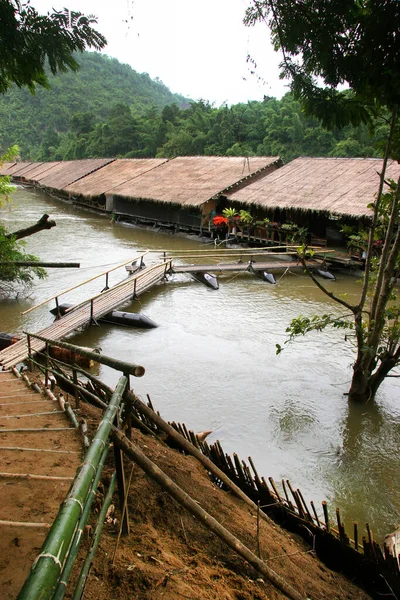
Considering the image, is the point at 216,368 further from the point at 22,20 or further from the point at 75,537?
the point at 75,537

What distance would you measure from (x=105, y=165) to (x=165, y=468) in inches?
1293

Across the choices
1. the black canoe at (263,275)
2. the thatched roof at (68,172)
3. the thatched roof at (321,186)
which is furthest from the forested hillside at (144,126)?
the thatched roof at (68,172)

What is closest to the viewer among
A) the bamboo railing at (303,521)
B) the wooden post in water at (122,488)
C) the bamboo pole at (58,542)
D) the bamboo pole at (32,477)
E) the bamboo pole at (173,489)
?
the bamboo pole at (58,542)

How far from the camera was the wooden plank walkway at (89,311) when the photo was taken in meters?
8.31

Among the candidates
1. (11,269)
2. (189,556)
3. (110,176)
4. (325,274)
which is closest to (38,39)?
(189,556)

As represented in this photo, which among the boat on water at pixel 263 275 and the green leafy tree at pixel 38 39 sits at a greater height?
the green leafy tree at pixel 38 39

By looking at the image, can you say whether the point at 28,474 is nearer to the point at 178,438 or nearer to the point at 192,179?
the point at 178,438

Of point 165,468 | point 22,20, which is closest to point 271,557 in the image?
point 165,468

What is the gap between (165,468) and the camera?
3.41 metres

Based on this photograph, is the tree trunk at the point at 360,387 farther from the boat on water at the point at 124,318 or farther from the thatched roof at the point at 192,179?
the thatched roof at the point at 192,179

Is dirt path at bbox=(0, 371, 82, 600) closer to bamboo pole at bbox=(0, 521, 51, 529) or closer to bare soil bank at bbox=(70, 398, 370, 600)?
bamboo pole at bbox=(0, 521, 51, 529)

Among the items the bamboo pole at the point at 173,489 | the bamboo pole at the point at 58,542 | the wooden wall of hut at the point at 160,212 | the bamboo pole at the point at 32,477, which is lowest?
the bamboo pole at the point at 32,477

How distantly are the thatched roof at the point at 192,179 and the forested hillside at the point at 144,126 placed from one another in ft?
6.30

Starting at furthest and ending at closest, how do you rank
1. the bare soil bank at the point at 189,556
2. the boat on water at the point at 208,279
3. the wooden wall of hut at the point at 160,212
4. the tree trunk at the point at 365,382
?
1. the wooden wall of hut at the point at 160,212
2. the boat on water at the point at 208,279
3. the tree trunk at the point at 365,382
4. the bare soil bank at the point at 189,556
